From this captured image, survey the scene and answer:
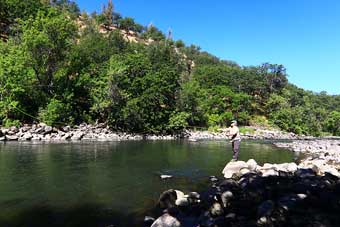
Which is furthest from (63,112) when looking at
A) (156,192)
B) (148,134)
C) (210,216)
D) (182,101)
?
(210,216)

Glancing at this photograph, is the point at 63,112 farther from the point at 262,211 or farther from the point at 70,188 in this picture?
the point at 262,211

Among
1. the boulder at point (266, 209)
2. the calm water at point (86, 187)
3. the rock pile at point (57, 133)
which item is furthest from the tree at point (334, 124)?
the boulder at point (266, 209)

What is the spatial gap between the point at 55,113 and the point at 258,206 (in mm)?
35570

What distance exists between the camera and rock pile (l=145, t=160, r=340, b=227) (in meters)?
6.73

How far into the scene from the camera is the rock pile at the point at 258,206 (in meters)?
6.73

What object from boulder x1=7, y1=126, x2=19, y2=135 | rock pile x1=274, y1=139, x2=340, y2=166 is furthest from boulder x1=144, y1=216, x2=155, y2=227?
boulder x1=7, y1=126, x2=19, y2=135

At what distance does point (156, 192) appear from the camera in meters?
11.1

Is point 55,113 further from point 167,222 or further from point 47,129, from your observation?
point 167,222

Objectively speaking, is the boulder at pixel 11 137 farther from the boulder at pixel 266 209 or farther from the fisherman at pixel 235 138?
the boulder at pixel 266 209

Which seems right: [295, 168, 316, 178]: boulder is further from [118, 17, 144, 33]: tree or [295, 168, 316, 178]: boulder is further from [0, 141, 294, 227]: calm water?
[118, 17, 144, 33]: tree

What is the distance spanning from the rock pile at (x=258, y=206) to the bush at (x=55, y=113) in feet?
105

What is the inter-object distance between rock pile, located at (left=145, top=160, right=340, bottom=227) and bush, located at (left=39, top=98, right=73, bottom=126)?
32.1m

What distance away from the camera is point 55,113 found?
39.2m

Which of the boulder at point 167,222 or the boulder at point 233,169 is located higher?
the boulder at point 233,169
